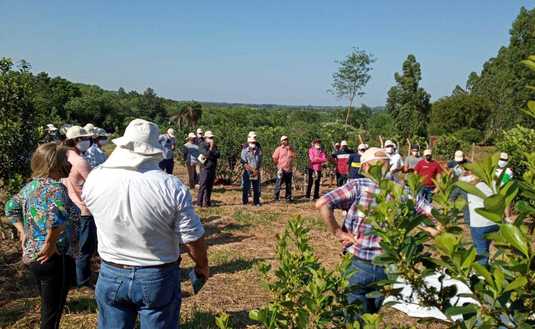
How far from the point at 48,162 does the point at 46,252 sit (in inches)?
24.9

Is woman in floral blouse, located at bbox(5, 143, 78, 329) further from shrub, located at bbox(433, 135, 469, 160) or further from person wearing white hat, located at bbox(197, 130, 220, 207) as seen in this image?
shrub, located at bbox(433, 135, 469, 160)

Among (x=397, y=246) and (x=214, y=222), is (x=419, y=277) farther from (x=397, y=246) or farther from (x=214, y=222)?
(x=214, y=222)

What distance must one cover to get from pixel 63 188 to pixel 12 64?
3.83 meters

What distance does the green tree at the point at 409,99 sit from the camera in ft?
133

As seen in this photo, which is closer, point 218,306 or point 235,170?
point 218,306

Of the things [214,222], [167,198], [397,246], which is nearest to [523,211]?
[397,246]

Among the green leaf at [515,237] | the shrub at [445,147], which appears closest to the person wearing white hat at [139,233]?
the green leaf at [515,237]

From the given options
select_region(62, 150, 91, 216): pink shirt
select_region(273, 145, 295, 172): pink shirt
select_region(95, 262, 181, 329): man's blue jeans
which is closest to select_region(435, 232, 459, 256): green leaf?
select_region(95, 262, 181, 329): man's blue jeans

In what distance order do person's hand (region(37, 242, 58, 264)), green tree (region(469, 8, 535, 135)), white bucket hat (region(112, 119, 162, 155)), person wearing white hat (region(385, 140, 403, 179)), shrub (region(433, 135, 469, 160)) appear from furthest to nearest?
1. green tree (region(469, 8, 535, 135))
2. shrub (region(433, 135, 469, 160))
3. person's hand (region(37, 242, 58, 264))
4. person wearing white hat (region(385, 140, 403, 179))
5. white bucket hat (region(112, 119, 162, 155))

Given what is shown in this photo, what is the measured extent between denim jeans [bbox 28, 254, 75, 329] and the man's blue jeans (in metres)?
0.96

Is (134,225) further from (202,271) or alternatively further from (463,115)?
(463,115)

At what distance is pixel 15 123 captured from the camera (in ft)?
19.3

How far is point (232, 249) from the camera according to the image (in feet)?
23.5

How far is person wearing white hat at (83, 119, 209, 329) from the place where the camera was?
2.36 metres
